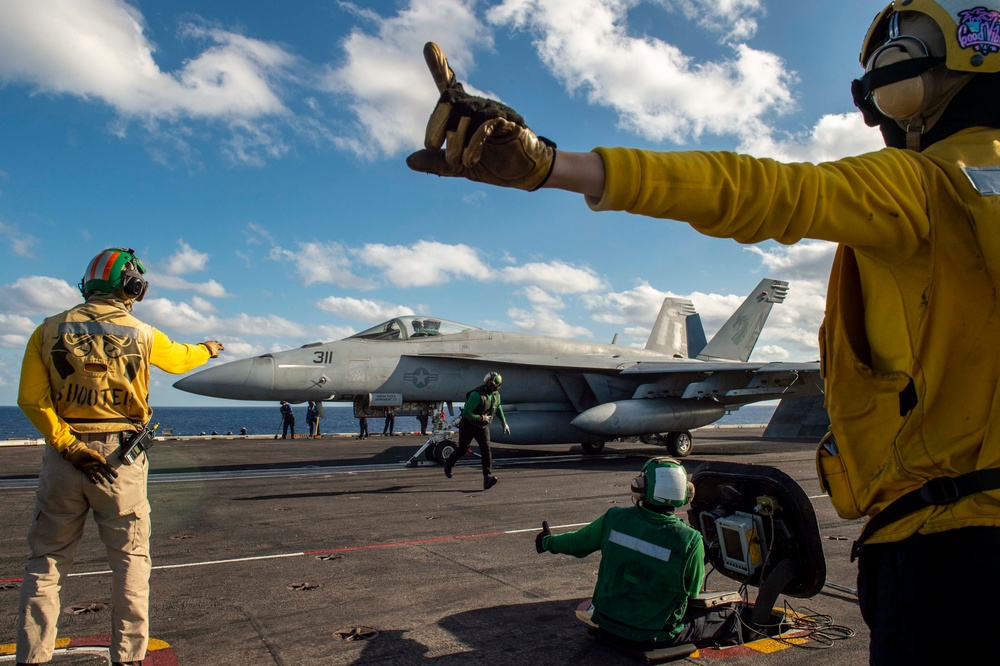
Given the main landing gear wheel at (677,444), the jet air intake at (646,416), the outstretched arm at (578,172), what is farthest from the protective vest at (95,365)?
the main landing gear wheel at (677,444)

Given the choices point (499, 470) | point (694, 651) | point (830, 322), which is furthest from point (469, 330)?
point (830, 322)

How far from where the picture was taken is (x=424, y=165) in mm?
1470

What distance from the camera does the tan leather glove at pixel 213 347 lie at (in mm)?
3691

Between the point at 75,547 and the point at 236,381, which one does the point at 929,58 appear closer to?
the point at 75,547

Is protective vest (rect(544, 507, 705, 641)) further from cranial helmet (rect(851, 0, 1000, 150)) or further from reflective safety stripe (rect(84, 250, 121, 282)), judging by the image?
reflective safety stripe (rect(84, 250, 121, 282))

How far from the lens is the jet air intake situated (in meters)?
13.7

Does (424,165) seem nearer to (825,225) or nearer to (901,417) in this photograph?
(825,225)

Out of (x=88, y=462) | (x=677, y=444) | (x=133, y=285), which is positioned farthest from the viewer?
(x=677, y=444)

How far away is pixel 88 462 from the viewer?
9.73 ft

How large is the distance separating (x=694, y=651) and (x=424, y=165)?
9.97 feet

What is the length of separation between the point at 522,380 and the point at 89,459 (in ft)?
40.2

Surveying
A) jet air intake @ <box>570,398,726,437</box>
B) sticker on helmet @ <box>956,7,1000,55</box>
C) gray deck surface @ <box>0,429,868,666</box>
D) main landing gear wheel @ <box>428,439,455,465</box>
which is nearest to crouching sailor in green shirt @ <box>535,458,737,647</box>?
gray deck surface @ <box>0,429,868,666</box>

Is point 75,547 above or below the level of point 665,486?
below

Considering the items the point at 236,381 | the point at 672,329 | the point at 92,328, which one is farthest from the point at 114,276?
the point at 672,329
